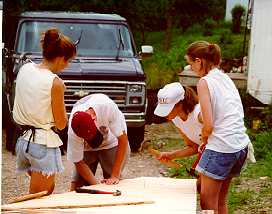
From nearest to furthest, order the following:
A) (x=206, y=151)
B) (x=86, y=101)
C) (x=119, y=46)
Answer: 1. (x=206, y=151)
2. (x=86, y=101)
3. (x=119, y=46)

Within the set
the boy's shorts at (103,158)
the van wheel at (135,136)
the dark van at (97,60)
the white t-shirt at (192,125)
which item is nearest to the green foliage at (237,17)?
the dark van at (97,60)

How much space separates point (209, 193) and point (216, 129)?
1.41 feet

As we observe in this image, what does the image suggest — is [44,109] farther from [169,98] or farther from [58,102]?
[169,98]

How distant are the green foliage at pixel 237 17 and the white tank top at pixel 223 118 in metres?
21.4

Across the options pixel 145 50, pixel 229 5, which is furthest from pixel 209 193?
pixel 229 5

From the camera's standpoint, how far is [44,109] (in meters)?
4.07

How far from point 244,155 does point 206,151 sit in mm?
262

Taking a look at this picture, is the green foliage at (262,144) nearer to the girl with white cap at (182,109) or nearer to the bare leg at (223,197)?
the bare leg at (223,197)

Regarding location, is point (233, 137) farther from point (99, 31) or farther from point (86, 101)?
point (99, 31)

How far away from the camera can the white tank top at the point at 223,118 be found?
169 inches

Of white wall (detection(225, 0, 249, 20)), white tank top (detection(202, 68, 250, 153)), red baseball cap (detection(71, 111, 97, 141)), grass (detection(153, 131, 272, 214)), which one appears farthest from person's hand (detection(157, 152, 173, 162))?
white wall (detection(225, 0, 249, 20))

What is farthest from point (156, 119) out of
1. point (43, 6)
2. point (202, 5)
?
point (202, 5)

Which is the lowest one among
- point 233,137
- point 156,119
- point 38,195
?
point 156,119

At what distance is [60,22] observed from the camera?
10125mm
